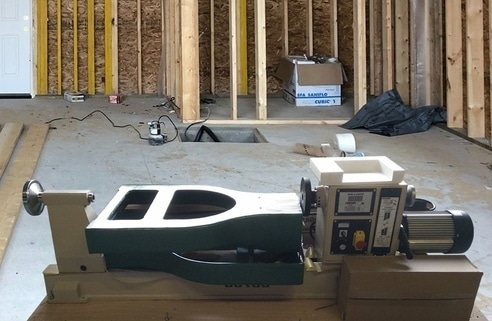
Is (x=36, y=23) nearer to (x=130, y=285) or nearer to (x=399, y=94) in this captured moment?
(x=399, y=94)

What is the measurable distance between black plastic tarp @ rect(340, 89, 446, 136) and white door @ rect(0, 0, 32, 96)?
4446 mm

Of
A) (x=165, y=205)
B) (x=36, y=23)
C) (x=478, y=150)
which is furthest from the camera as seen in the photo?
(x=36, y=23)

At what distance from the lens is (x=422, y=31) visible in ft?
20.4

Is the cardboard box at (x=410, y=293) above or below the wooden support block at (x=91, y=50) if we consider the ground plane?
below

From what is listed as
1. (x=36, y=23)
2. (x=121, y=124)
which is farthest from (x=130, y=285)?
(x=36, y=23)

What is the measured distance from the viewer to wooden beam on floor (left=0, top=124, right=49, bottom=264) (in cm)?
301

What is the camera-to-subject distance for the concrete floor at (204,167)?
263 centimetres

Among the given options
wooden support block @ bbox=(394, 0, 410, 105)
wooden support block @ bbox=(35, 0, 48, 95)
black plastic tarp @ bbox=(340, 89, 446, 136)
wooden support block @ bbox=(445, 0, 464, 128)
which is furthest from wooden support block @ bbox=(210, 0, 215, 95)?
wooden support block @ bbox=(445, 0, 464, 128)

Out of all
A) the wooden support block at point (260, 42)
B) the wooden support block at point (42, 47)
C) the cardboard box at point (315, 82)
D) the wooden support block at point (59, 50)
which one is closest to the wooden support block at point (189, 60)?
the wooden support block at point (260, 42)

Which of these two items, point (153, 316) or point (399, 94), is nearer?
point (153, 316)

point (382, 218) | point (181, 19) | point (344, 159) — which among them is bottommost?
point (382, 218)

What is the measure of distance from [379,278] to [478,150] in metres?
4.06

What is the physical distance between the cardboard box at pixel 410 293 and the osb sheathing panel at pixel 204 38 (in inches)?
268

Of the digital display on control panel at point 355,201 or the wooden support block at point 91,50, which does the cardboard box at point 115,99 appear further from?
the digital display on control panel at point 355,201
